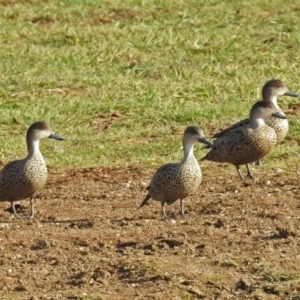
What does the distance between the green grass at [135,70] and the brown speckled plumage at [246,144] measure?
422 mm

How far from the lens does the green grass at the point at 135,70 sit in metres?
13.1

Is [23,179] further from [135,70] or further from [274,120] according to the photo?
[135,70]

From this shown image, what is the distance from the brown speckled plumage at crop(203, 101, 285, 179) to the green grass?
0.42 m

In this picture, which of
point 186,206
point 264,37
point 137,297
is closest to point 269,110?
point 186,206

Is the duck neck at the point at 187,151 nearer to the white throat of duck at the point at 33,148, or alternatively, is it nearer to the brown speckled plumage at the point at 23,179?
the brown speckled plumage at the point at 23,179

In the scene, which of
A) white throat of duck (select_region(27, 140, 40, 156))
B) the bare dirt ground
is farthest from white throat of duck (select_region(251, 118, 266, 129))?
white throat of duck (select_region(27, 140, 40, 156))

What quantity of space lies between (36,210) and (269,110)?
2.67 meters

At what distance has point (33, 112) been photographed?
14.2m

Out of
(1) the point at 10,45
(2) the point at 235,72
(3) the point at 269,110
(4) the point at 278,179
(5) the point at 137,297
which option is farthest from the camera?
(1) the point at 10,45

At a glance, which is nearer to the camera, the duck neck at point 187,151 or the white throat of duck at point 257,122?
the duck neck at point 187,151

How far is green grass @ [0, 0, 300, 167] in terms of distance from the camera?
13133 millimetres

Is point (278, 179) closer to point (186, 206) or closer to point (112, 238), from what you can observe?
point (186, 206)

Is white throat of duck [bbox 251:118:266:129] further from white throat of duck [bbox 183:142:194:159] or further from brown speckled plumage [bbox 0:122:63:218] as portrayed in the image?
brown speckled plumage [bbox 0:122:63:218]

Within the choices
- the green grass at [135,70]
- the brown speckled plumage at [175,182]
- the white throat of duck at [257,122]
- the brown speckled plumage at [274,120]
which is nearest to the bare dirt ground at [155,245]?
the brown speckled plumage at [175,182]
